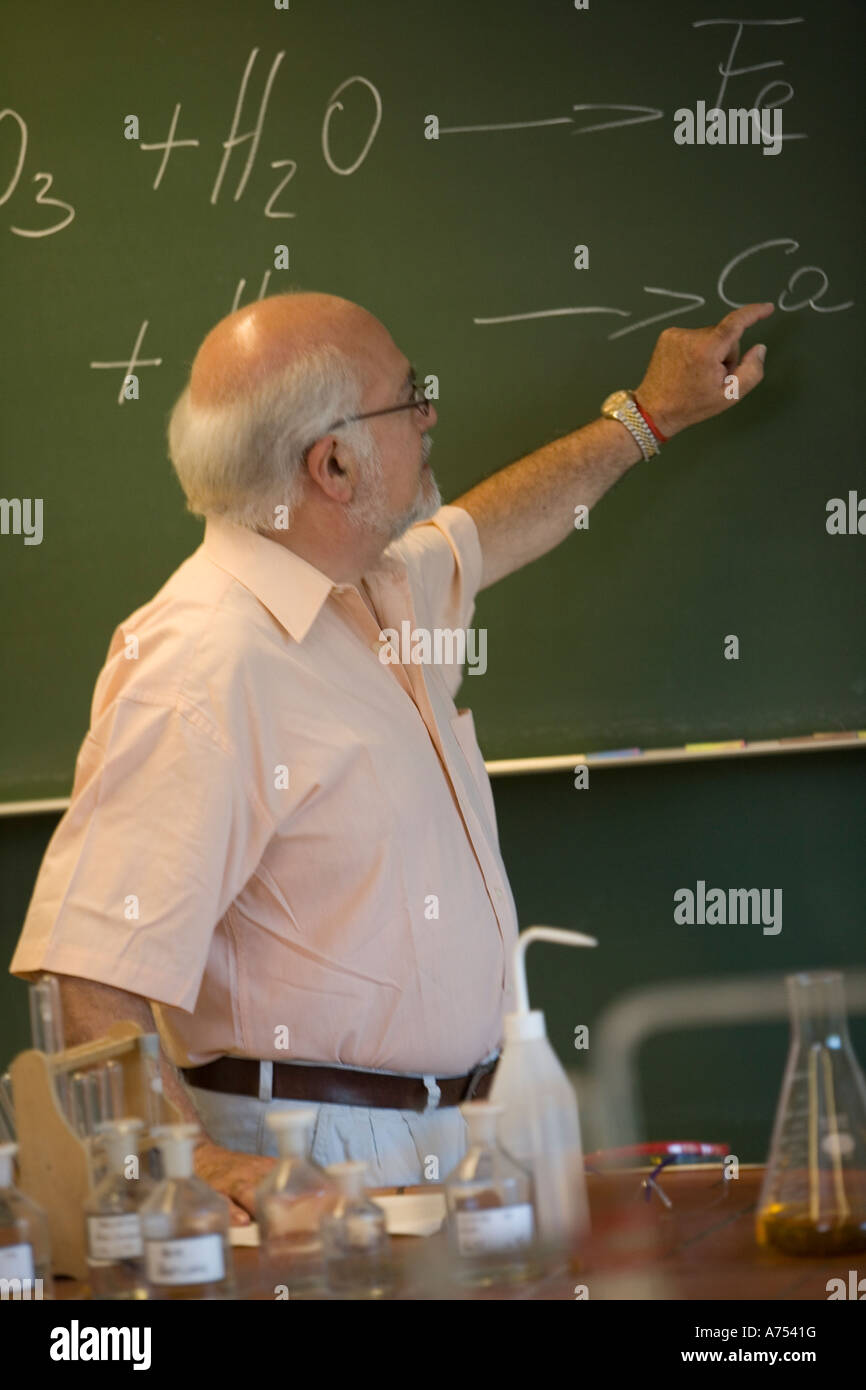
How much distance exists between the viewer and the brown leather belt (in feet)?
6.16

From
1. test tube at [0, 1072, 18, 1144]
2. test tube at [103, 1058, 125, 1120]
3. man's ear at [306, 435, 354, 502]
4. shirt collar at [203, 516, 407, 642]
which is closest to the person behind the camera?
test tube at [103, 1058, 125, 1120]

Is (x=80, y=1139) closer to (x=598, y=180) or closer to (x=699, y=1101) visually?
(x=699, y=1101)

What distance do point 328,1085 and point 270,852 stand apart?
0.29 meters

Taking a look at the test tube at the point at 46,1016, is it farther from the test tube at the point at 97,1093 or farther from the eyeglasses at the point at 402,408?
the eyeglasses at the point at 402,408

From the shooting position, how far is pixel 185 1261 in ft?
3.80

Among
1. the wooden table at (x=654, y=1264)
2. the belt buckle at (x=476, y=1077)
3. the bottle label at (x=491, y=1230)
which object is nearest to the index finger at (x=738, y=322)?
the belt buckle at (x=476, y=1077)

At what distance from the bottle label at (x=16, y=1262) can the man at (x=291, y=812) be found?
347 millimetres

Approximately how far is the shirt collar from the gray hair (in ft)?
0.12

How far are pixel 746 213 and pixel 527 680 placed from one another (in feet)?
2.63

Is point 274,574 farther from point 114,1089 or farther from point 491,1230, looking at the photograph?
point 491,1230

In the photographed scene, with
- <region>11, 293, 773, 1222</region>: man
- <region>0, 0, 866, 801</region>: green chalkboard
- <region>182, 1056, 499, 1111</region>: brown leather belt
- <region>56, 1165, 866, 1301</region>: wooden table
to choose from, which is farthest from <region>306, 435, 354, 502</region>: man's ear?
<region>56, 1165, 866, 1301</region>: wooden table

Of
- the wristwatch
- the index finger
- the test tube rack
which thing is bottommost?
the test tube rack

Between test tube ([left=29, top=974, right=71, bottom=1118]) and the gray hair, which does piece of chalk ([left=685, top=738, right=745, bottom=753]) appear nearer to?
the gray hair

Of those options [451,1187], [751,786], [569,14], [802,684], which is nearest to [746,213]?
[569,14]
